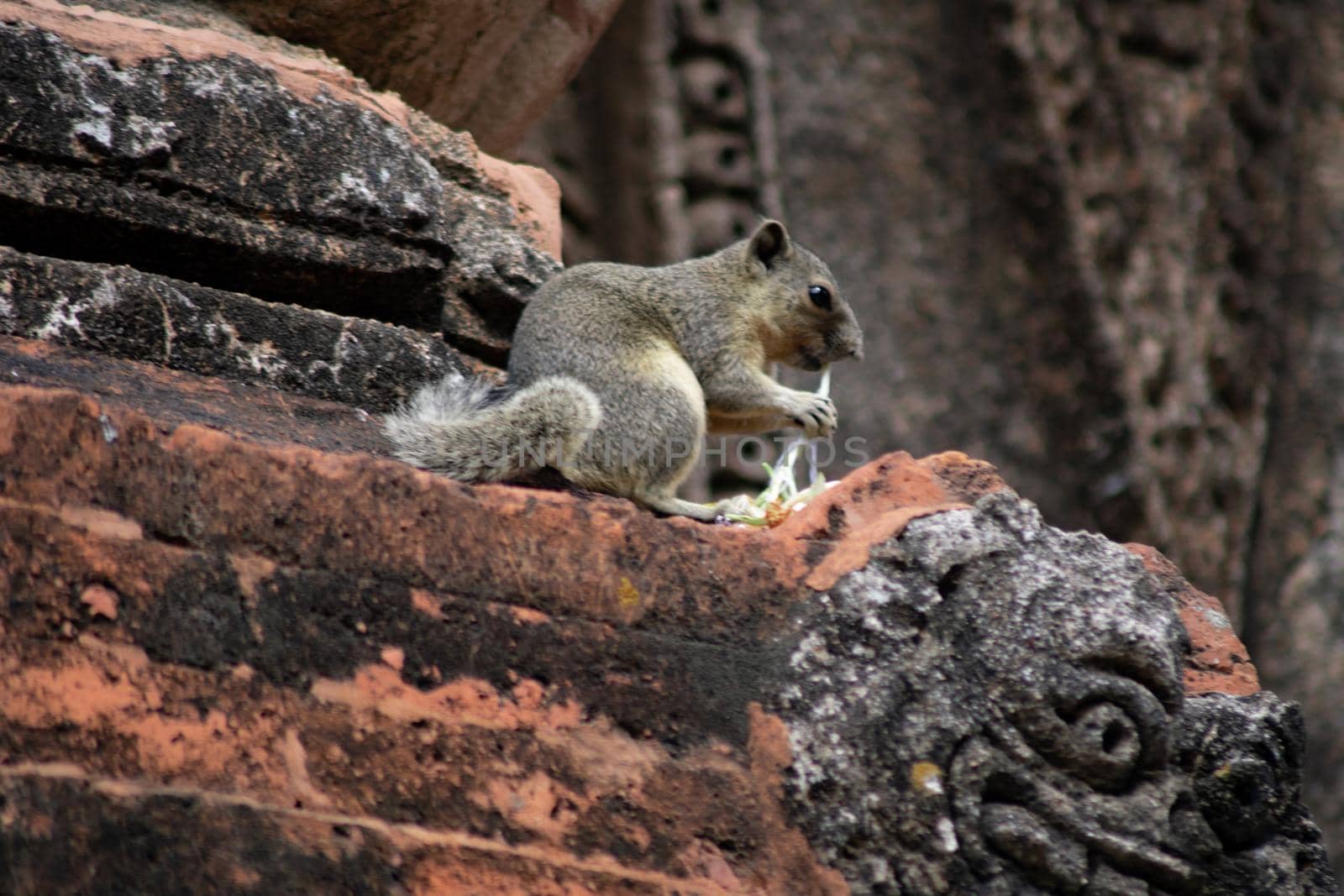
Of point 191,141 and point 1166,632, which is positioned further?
point 191,141

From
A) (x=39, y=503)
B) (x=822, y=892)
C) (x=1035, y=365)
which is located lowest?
Answer: (x=1035, y=365)

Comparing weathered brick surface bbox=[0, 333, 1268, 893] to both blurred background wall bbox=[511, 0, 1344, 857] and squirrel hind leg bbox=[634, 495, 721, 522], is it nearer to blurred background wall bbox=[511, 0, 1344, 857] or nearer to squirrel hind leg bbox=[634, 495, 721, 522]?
squirrel hind leg bbox=[634, 495, 721, 522]

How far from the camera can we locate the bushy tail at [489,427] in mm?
3541

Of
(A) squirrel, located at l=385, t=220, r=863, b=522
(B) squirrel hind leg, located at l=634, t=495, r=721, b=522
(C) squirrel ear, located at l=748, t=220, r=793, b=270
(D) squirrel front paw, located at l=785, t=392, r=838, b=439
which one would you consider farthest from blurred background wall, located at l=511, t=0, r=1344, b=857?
(B) squirrel hind leg, located at l=634, t=495, r=721, b=522

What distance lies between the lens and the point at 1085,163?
7309mm

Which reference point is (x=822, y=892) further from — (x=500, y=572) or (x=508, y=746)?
(x=500, y=572)

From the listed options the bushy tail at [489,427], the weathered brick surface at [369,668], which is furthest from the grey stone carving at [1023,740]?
the bushy tail at [489,427]

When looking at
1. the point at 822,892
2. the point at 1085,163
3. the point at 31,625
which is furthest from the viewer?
the point at 1085,163

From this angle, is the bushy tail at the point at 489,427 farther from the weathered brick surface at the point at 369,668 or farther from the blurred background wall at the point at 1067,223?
the blurred background wall at the point at 1067,223

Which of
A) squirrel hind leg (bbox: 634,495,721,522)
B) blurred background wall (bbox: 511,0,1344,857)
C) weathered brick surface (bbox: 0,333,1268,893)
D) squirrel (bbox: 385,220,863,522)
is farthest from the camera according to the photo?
blurred background wall (bbox: 511,0,1344,857)

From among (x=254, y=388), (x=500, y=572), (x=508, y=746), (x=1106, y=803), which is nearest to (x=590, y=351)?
(x=254, y=388)

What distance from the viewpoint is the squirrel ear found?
195 inches

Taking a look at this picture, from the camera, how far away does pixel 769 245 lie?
4996mm

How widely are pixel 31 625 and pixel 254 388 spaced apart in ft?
3.28
